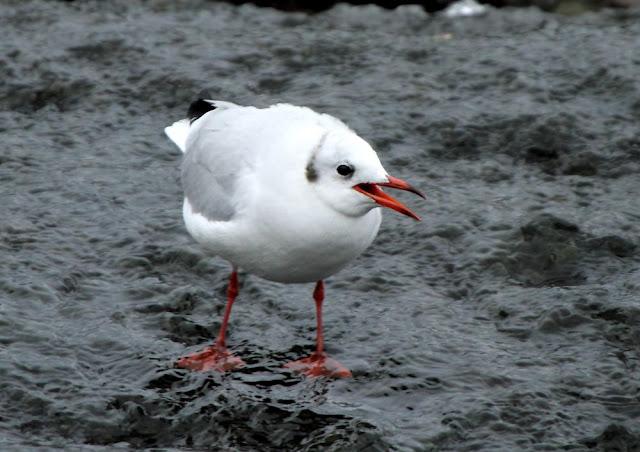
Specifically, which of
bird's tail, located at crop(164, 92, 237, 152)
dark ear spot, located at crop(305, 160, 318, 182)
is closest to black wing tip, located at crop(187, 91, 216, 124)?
bird's tail, located at crop(164, 92, 237, 152)

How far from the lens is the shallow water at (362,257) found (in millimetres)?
6074

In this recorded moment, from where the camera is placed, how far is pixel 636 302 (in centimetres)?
712

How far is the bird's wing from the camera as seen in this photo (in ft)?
20.9

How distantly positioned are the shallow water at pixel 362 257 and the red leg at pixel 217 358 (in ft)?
0.29

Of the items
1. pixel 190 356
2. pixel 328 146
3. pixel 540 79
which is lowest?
pixel 190 356

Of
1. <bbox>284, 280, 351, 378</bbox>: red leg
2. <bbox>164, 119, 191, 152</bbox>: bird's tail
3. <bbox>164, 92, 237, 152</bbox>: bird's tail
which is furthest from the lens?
<bbox>164, 119, 191, 152</bbox>: bird's tail

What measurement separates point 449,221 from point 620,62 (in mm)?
3087

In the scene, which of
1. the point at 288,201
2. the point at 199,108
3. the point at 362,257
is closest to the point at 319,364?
the point at 288,201

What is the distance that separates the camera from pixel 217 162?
261 inches

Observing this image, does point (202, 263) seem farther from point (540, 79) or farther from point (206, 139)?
point (540, 79)

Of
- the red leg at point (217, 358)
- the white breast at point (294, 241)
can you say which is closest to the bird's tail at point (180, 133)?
the red leg at point (217, 358)

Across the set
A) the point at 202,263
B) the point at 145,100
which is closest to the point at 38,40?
the point at 145,100

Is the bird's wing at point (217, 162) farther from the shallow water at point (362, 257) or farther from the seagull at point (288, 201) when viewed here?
the shallow water at point (362, 257)

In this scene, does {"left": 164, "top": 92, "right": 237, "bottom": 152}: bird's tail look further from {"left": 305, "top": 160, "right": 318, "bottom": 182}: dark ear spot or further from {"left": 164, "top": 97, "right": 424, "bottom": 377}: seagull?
A: {"left": 305, "top": 160, "right": 318, "bottom": 182}: dark ear spot
